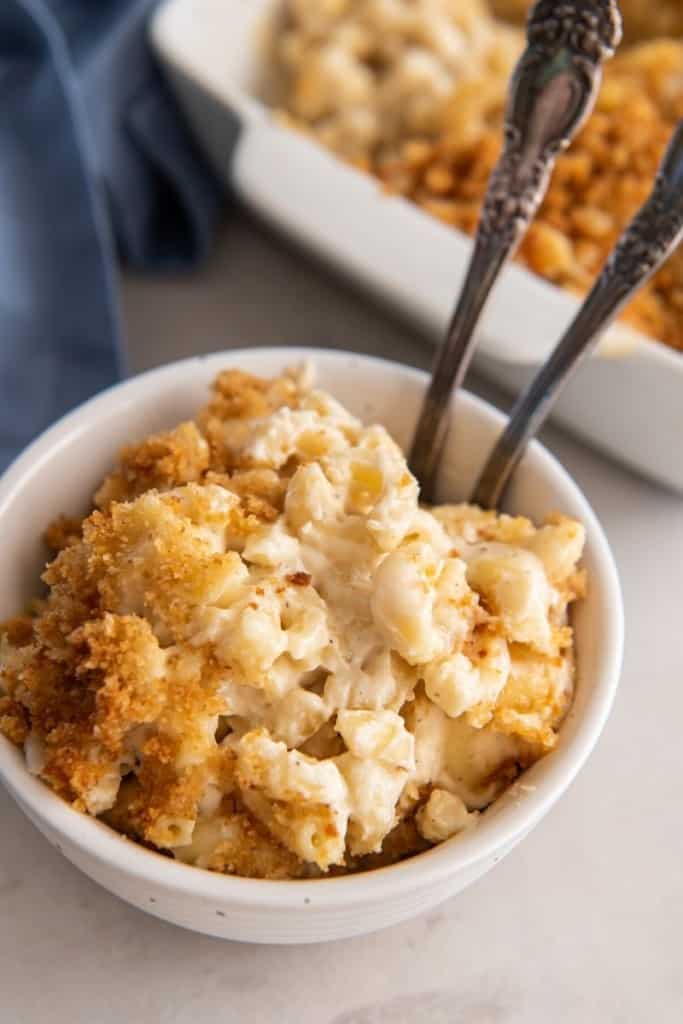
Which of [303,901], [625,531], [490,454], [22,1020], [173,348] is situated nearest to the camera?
[303,901]

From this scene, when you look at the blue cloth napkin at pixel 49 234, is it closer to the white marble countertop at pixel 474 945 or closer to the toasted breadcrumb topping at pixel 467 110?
the toasted breadcrumb topping at pixel 467 110

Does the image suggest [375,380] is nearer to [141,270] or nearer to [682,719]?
[682,719]

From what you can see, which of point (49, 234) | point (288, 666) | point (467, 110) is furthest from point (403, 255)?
point (288, 666)

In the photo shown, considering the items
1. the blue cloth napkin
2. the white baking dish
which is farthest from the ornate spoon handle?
the blue cloth napkin

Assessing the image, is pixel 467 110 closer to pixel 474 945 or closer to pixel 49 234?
pixel 49 234

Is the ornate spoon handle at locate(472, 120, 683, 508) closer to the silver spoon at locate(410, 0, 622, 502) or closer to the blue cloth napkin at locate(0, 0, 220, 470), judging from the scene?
the silver spoon at locate(410, 0, 622, 502)

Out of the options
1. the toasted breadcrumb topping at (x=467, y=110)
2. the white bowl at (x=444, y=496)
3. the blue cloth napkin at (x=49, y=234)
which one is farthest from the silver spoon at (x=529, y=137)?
the blue cloth napkin at (x=49, y=234)

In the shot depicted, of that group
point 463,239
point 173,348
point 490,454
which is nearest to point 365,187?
point 463,239
